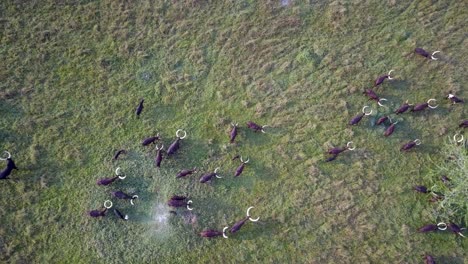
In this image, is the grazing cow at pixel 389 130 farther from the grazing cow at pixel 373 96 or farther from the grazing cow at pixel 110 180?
the grazing cow at pixel 110 180

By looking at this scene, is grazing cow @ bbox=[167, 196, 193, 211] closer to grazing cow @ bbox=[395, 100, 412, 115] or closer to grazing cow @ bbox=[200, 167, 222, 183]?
grazing cow @ bbox=[200, 167, 222, 183]

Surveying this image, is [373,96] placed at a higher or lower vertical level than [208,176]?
higher

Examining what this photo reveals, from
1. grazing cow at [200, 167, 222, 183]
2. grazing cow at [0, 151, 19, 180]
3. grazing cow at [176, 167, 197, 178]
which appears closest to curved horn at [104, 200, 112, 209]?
grazing cow at [176, 167, 197, 178]

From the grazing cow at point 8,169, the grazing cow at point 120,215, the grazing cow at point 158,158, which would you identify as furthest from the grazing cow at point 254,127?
the grazing cow at point 8,169

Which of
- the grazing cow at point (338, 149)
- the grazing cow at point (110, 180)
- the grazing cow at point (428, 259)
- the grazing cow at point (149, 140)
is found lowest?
the grazing cow at point (428, 259)

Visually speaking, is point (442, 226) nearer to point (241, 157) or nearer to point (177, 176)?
point (241, 157)

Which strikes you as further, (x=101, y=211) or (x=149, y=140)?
(x=149, y=140)

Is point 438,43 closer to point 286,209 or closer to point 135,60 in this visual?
point 286,209

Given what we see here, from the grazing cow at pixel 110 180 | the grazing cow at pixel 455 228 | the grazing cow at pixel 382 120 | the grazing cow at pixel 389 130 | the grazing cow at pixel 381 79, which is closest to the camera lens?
the grazing cow at pixel 455 228

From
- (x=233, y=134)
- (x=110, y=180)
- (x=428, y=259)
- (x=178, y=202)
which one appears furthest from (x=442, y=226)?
(x=110, y=180)
